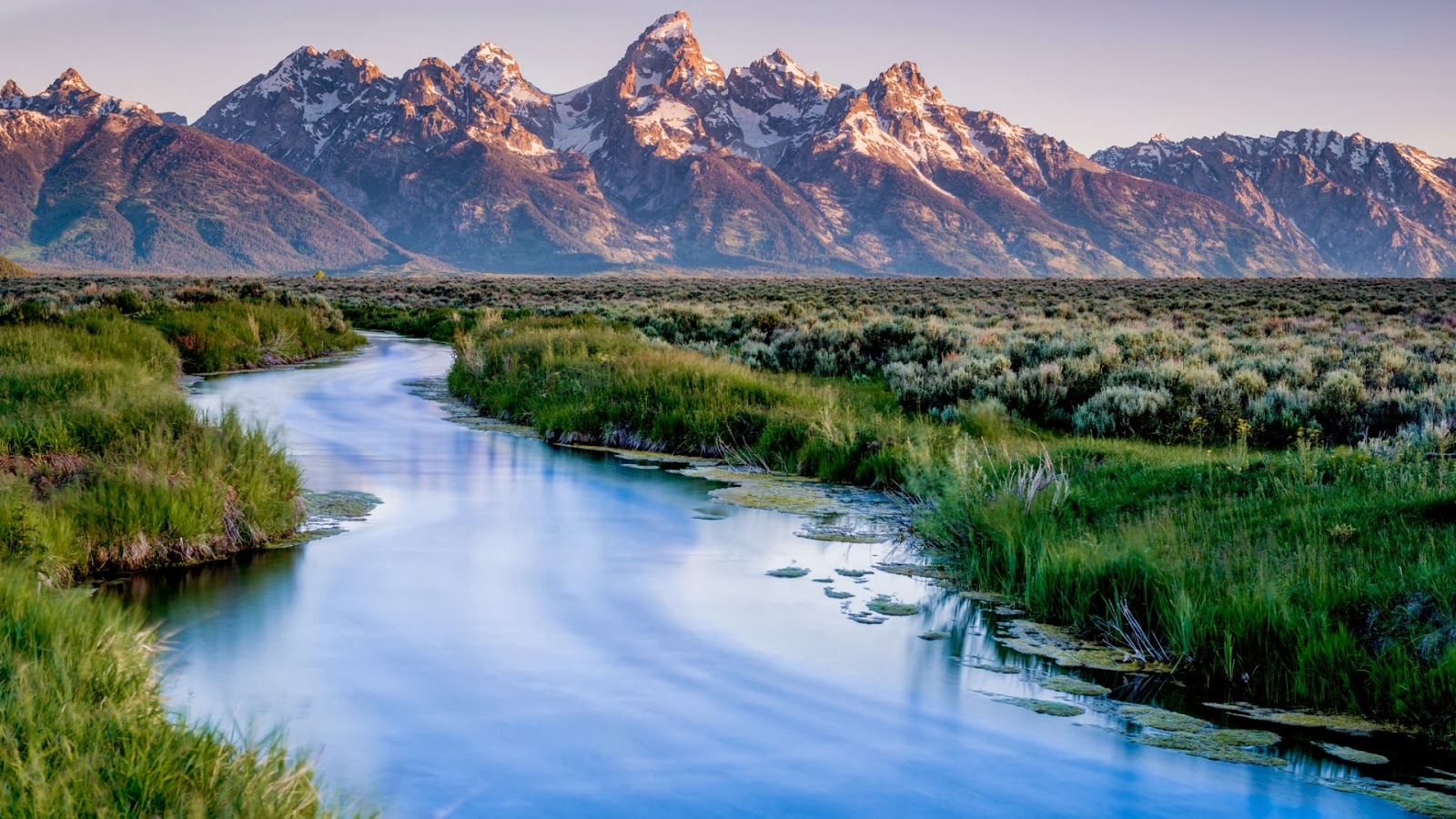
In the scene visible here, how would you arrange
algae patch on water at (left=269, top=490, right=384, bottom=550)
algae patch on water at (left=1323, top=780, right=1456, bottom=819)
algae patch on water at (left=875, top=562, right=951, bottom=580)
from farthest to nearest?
algae patch on water at (left=269, top=490, right=384, bottom=550), algae patch on water at (left=875, top=562, right=951, bottom=580), algae patch on water at (left=1323, top=780, right=1456, bottom=819)

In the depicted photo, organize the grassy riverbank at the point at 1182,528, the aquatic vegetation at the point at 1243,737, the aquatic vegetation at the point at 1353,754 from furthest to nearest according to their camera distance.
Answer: the grassy riverbank at the point at 1182,528, the aquatic vegetation at the point at 1243,737, the aquatic vegetation at the point at 1353,754

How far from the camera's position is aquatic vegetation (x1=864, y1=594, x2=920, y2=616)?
29.8 feet

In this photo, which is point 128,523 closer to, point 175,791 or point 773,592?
point 773,592

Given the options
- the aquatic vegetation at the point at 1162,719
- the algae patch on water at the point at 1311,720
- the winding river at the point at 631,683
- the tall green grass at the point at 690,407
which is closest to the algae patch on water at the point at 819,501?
the winding river at the point at 631,683

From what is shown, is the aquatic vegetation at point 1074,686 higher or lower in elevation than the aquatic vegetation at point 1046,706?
higher

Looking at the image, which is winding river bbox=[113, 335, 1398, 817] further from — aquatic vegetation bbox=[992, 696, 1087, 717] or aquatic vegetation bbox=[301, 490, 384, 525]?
aquatic vegetation bbox=[301, 490, 384, 525]

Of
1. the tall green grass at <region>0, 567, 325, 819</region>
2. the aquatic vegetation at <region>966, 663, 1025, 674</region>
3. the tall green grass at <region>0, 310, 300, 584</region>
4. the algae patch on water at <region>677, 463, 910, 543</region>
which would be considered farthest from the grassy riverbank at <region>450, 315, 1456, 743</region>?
the tall green grass at <region>0, 310, 300, 584</region>

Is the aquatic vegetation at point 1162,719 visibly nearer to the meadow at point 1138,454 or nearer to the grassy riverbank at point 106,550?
the meadow at point 1138,454

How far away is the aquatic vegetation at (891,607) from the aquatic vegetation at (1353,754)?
312cm

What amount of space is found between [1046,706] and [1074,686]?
454 mm

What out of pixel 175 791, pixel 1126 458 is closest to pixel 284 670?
pixel 175 791

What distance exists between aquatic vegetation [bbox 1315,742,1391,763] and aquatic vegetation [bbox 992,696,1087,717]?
129cm

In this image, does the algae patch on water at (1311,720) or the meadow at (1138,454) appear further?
the meadow at (1138,454)

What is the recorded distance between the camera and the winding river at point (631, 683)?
5.99m
